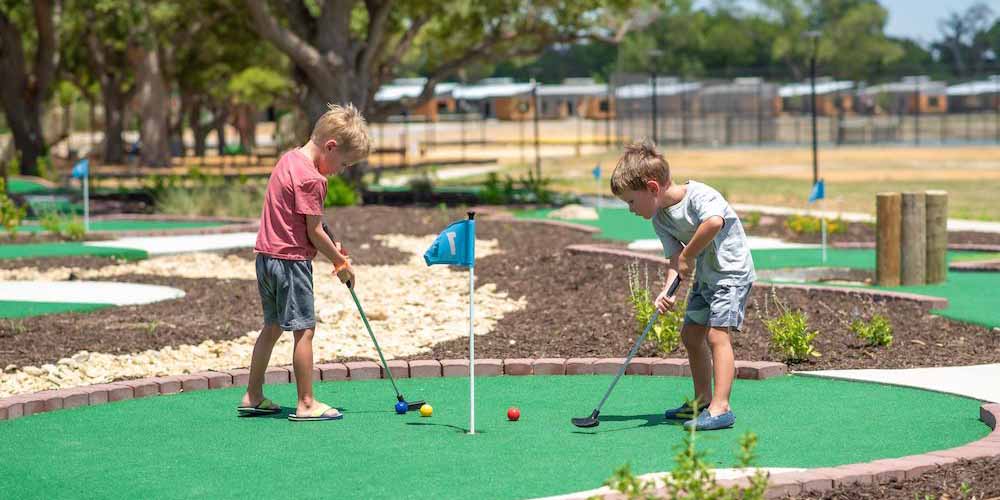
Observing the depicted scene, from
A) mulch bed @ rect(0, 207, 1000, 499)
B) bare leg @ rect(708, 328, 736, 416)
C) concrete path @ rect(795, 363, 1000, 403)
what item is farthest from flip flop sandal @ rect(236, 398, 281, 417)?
concrete path @ rect(795, 363, 1000, 403)

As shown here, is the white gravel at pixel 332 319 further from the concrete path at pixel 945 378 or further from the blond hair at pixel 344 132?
the concrete path at pixel 945 378

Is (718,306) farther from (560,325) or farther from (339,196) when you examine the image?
(339,196)

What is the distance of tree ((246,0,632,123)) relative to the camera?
22359 millimetres

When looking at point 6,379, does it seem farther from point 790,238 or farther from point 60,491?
point 790,238

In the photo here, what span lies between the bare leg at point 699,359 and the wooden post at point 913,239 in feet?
17.7

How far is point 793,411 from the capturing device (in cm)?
668

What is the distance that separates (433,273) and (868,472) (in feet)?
26.4

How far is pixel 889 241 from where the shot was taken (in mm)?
11492

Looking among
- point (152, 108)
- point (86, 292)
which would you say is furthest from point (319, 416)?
point (152, 108)

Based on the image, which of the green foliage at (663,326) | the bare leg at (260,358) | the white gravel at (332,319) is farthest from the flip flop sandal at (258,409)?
the green foliage at (663,326)

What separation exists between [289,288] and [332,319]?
3.50 m

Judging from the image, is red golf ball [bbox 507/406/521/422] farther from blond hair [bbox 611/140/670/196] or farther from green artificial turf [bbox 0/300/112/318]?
green artificial turf [bbox 0/300/112/318]

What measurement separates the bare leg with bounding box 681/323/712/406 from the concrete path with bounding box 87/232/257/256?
918 centimetres

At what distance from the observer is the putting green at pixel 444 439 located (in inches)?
214
